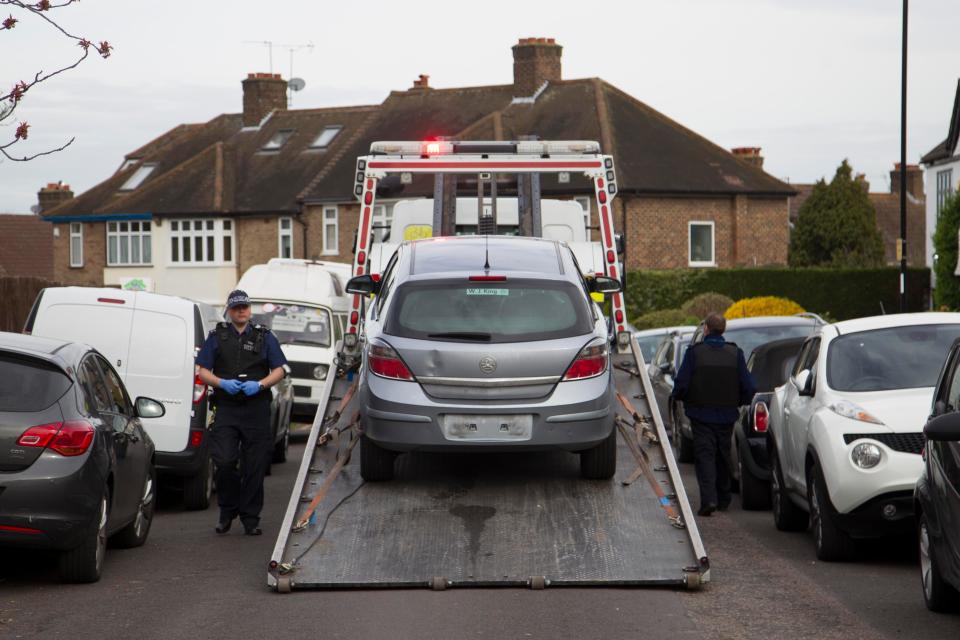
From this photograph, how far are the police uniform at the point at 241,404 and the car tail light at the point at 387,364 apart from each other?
1521 millimetres

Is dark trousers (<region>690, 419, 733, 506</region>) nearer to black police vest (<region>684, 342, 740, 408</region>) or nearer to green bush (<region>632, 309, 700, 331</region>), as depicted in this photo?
black police vest (<region>684, 342, 740, 408</region>)

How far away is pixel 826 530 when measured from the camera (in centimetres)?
1033

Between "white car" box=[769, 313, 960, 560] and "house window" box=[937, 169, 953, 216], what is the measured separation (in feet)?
123

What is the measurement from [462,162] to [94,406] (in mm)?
5165

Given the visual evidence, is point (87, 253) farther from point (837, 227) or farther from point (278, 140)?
point (837, 227)

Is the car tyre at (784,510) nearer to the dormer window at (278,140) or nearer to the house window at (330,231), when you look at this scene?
the house window at (330,231)

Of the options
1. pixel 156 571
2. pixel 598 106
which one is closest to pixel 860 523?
pixel 156 571

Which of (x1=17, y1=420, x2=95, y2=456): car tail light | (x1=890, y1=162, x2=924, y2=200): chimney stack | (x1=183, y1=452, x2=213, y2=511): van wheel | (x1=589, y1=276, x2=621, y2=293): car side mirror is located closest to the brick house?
(x1=890, y1=162, x2=924, y2=200): chimney stack

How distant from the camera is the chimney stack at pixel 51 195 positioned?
238ft

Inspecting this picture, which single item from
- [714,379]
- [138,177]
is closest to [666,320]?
[714,379]

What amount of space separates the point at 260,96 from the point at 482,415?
189 ft

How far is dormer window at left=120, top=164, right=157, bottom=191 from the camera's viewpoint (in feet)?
211

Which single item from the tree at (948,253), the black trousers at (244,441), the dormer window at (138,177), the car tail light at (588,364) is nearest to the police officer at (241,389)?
the black trousers at (244,441)

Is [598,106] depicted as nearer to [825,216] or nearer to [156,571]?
[825,216]
